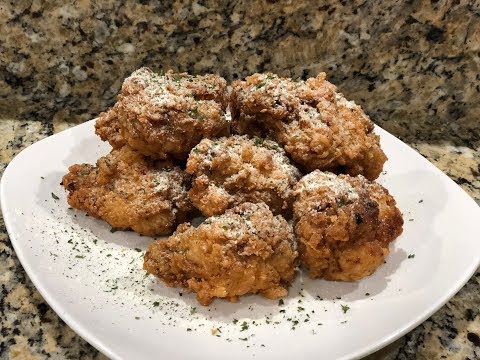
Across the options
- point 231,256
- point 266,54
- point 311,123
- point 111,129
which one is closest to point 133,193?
point 111,129

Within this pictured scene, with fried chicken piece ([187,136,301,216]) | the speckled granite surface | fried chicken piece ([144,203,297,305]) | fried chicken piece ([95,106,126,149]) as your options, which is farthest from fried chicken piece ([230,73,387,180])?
the speckled granite surface

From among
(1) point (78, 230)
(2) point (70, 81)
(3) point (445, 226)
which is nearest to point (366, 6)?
(3) point (445, 226)

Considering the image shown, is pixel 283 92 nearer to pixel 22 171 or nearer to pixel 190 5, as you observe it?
pixel 190 5

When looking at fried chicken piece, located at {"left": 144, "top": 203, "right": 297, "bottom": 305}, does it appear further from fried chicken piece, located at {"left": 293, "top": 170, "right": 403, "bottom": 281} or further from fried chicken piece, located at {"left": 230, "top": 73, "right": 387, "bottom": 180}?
fried chicken piece, located at {"left": 230, "top": 73, "right": 387, "bottom": 180}

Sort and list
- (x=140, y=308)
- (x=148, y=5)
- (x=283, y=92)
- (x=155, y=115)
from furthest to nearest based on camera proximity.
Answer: (x=148, y=5), (x=283, y=92), (x=155, y=115), (x=140, y=308)

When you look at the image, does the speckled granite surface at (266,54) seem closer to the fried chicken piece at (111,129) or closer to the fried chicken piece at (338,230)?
the fried chicken piece at (111,129)

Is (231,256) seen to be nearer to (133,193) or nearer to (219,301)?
(219,301)

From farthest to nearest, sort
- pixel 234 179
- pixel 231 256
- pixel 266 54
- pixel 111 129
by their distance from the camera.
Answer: pixel 266 54
pixel 111 129
pixel 234 179
pixel 231 256
